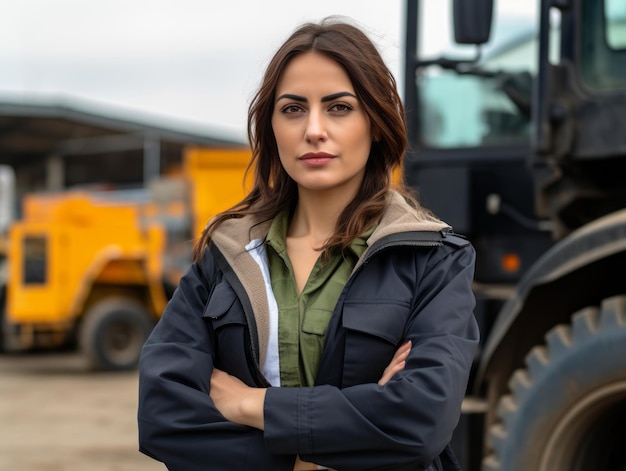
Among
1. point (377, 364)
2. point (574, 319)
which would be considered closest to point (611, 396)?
point (574, 319)

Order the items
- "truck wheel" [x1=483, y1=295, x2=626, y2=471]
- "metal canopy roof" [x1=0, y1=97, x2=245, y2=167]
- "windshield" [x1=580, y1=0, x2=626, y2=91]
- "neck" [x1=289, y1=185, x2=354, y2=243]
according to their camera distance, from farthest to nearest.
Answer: "metal canopy roof" [x1=0, y1=97, x2=245, y2=167] < "windshield" [x1=580, y1=0, x2=626, y2=91] < "truck wheel" [x1=483, y1=295, x2=626, y2=471] < "neck" [x1=289, y1=185, x2=354, y2=243]

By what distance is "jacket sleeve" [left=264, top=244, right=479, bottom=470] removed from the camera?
1.71 m

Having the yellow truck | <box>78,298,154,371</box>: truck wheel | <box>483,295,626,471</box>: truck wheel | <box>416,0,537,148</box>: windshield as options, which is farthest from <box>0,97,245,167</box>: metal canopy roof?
<box>483,295,626,471</box>: truck wheel

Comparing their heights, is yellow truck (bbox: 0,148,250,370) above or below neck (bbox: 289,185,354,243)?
below

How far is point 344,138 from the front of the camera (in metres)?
1.87

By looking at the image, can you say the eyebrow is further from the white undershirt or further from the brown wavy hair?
the white undershirt

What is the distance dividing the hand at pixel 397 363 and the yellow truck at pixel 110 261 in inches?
364

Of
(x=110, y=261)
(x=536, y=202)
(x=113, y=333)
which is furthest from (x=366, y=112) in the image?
(x=110, y=261)

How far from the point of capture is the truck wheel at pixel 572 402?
296 centimetres

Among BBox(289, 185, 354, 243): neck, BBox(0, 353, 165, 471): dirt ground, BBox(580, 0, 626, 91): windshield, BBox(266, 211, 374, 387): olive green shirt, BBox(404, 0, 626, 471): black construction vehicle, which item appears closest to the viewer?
BBox(266, 211, 374, 387): olive green shirt

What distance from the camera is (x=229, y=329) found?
6.12 feet

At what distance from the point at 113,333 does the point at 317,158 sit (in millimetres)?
10024

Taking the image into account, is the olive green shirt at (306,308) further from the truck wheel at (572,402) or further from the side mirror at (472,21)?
the side mirror at (472,21)

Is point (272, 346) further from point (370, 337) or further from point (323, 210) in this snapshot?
point (323, 210)
